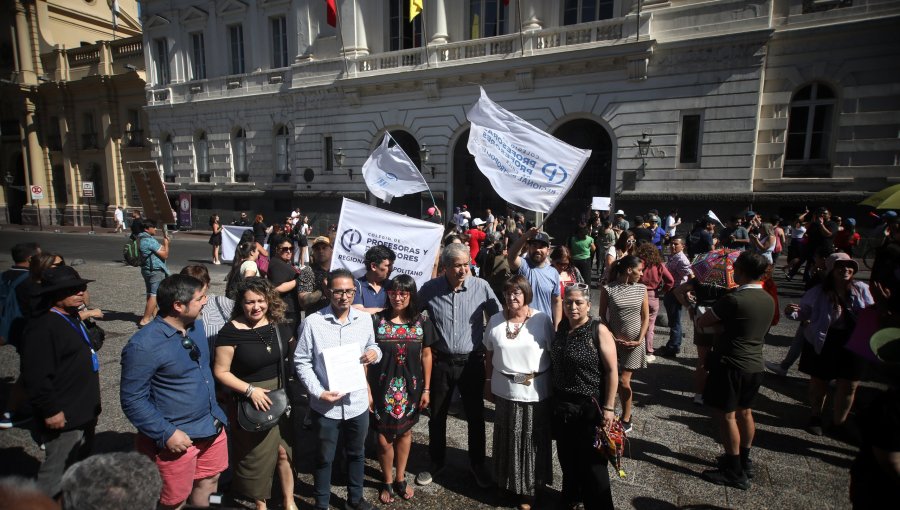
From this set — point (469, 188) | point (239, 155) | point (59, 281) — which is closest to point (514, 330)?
point (59, 281)

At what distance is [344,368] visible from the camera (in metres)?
3.15

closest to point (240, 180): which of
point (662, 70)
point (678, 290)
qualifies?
point (662, 70)

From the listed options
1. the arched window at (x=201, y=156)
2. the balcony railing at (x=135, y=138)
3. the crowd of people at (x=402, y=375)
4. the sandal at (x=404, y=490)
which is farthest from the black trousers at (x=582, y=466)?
the balcony railing at (x=135, y=138)

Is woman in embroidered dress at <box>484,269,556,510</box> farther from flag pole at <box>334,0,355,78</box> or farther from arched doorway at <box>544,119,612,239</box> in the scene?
flag pole at <box>334,0,355,78</box>

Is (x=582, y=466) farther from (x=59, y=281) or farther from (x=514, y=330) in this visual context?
(x=59, y=281)

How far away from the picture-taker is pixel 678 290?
478cm

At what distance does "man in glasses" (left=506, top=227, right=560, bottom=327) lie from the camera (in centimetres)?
480

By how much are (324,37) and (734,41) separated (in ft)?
58.1

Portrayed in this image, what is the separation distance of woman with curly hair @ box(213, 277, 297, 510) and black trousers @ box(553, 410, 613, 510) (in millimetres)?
2050

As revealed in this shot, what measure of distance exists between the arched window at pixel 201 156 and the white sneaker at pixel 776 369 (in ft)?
95.7

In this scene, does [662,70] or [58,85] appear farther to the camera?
[58,85]

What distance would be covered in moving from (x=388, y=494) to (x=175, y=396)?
1.76m

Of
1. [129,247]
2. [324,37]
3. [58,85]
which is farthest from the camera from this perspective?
[58,85]

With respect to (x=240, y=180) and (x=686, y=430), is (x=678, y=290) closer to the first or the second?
(x=686, y=430)
